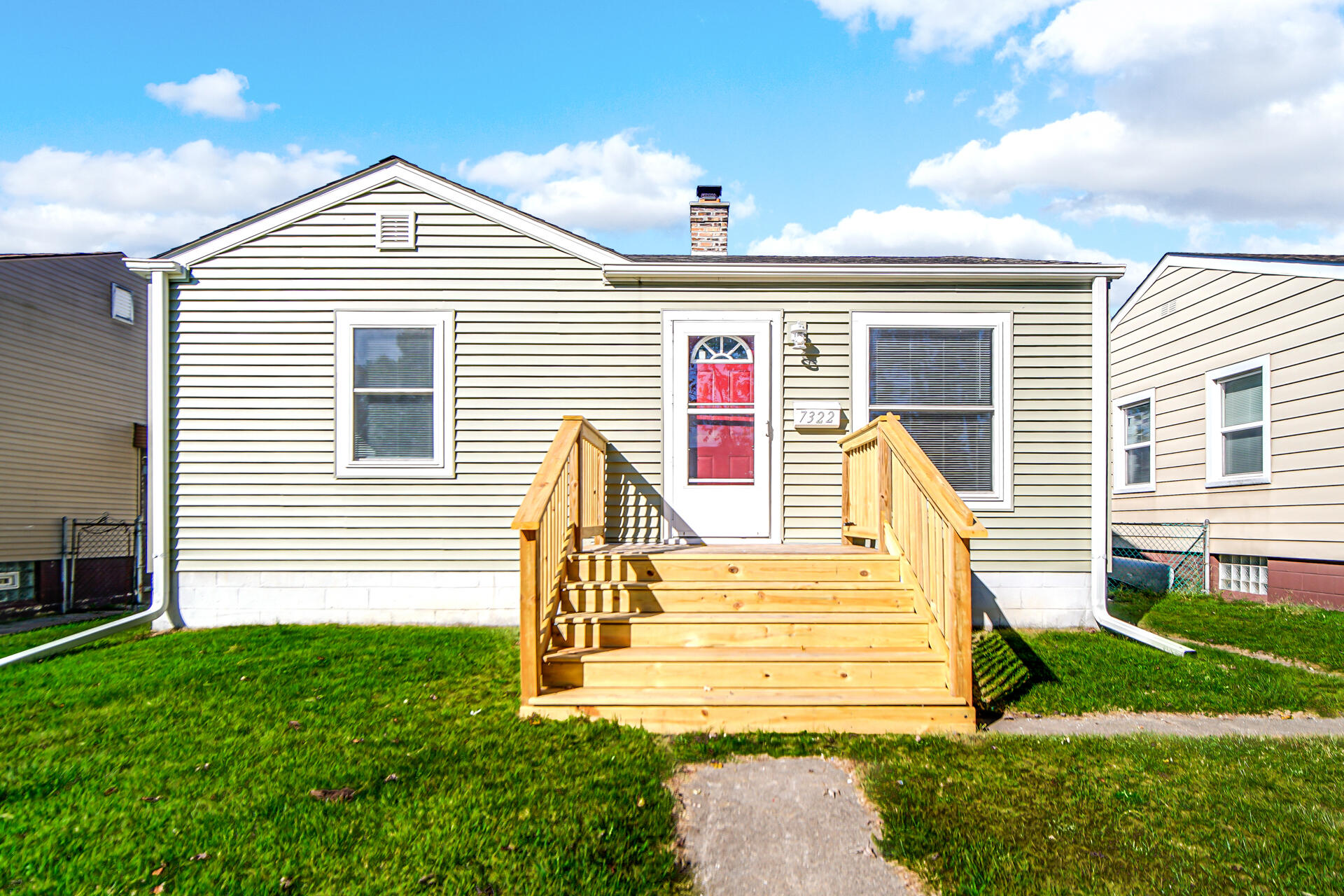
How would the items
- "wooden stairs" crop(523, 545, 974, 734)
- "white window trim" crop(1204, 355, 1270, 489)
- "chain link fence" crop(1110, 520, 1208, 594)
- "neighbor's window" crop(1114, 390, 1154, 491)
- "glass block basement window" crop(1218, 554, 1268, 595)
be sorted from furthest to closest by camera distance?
"neighbor's window" crop(1114, 390, 1154, 491)
"chain link fence" crop(1110, 520, 1208, 594)
"white window trim" crop(1204, 355, 1270, 489)
"glass block basement window" crop(1218, 554, 1268, 595)
"wooden stairs" crop(523, 545, 974, 734)

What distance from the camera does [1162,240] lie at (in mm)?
37438

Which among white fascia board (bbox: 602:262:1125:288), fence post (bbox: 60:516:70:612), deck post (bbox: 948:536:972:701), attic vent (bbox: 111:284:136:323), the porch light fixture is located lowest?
fence post (bbox: 60:516:70:612)

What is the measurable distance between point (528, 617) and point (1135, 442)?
32.2ft

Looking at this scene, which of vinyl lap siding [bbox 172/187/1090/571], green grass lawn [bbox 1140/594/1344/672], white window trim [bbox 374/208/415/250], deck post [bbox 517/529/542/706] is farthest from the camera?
white window trim [bbox 374/208/415/250]

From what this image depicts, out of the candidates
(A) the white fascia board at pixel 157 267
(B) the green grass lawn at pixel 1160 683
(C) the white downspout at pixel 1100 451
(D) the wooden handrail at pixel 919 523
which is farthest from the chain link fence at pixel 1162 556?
(A) the white fascia board at pixel 157 267

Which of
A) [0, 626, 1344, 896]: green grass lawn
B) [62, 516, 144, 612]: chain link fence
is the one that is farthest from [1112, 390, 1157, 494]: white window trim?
[62, 516, 144, 612]: chain link fence

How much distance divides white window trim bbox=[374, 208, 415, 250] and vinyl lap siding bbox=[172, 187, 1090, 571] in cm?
6

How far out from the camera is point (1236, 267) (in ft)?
27.3

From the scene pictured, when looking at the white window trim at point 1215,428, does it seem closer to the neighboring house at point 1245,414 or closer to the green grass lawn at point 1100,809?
the neighboring house at point 1245,414

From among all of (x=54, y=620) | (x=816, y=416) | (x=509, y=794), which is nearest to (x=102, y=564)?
(x=54, y=620)

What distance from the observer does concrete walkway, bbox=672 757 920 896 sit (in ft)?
7.93

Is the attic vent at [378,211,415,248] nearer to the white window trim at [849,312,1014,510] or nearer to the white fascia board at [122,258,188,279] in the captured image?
the white fascia board at [122,258,188,279]

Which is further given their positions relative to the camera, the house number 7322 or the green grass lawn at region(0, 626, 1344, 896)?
the house number 7322

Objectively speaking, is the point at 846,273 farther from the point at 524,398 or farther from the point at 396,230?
the point at 396,230
